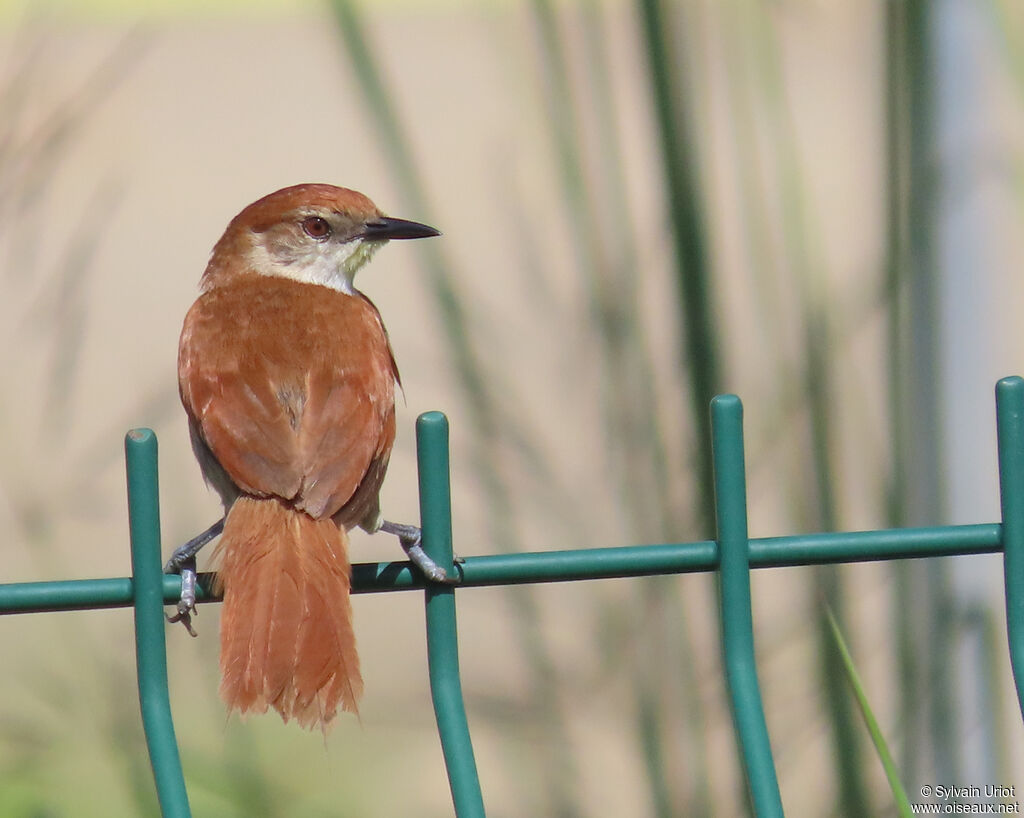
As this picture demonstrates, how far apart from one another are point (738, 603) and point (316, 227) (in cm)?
190

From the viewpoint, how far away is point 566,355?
389 cm

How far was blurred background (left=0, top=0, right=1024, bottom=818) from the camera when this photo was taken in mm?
3660

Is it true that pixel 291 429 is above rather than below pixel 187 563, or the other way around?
above

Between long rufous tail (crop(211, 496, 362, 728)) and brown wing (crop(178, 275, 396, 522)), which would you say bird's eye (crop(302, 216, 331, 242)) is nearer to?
brown wing (crop(178, 275, 396, 522))

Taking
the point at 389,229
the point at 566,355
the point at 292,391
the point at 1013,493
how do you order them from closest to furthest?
the point at 1013,493 < the point at 292,391 < the point at 389,229 < the point at 566,355

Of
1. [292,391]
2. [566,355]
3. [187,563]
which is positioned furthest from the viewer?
[566,355]

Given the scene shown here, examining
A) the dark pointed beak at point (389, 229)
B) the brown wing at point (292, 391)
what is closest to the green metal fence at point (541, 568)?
the brown wing at point (292, 391)

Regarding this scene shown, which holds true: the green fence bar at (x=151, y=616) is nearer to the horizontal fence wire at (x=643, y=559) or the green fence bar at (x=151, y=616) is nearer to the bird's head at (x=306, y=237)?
the horizontal fence wire at (x=643, y=559)

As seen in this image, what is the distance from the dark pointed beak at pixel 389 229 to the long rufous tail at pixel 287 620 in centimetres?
130

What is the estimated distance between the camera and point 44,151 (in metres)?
3.69

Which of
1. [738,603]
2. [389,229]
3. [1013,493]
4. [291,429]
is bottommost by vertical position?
[738,603]

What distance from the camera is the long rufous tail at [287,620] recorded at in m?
1.71

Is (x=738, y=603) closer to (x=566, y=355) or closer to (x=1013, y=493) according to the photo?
(x=1013, y=493)

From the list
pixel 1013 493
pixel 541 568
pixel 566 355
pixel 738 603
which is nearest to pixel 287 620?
pixel 541 568
